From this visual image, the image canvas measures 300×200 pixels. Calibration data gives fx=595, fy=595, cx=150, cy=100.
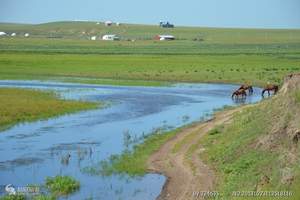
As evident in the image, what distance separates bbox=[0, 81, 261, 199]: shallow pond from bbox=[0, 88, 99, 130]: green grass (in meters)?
1.13

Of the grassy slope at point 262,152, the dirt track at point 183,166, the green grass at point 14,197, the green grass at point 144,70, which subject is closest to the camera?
the grassy slope at point 262,152

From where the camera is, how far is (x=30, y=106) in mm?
41031

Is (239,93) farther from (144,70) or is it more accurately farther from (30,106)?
(144,70)

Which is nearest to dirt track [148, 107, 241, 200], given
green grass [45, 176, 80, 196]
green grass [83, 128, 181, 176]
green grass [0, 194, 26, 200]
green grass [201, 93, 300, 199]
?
green grass [83, 128, 181, 176]

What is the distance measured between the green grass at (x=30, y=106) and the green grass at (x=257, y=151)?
45.5ft

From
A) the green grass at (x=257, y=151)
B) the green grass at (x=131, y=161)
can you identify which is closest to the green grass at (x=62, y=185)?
the green grass at (x=131, y=161)

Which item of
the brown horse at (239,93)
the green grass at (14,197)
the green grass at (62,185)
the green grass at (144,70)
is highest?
the green grass at (14,197)

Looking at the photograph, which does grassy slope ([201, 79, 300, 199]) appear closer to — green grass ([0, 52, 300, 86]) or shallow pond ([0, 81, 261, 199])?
shallow pond ([0, 81, 261, 199])

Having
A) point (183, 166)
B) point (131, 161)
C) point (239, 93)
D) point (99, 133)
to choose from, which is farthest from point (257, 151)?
point (239, 93)

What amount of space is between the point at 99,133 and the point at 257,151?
12.9 meters

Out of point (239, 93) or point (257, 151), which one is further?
point (239, 93)

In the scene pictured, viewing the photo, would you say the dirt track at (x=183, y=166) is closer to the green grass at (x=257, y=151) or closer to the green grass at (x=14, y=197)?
the green grass at (x=257, y=151)

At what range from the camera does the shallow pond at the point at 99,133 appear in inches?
845

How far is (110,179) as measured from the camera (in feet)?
72.0
